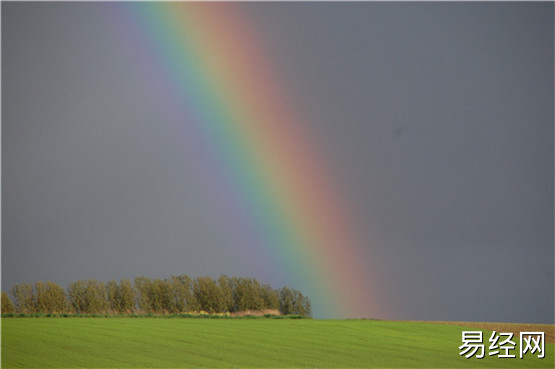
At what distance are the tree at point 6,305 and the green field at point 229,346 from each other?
751 inches

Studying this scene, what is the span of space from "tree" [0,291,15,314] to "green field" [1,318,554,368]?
1908 centimetres

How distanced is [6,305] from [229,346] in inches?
1729

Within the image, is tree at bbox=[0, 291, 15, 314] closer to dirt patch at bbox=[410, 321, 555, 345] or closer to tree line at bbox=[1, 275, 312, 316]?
tree line at bbox=[1, 275, 312, 316]

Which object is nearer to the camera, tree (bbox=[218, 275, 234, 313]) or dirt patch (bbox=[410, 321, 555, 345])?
dirt patch (bbox=[410, 321, 555, 345])

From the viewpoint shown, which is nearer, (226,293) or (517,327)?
(517,327)

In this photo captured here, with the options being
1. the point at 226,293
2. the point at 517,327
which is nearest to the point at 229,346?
Result: the point at 517,327

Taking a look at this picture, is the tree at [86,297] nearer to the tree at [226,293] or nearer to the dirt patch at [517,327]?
the tree at [226,293]

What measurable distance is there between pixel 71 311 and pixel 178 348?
4280 cm

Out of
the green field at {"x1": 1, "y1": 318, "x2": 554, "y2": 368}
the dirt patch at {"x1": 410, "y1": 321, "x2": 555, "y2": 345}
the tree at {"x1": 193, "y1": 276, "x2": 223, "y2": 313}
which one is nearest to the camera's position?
the green field at {"x1": 1, "y1": 318, "x2": 554, "y2": 368}

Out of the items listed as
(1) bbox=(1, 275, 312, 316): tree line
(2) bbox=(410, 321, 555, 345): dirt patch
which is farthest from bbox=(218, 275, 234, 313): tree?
(2) bbox=(410, 321, 555, 345): dirt patch

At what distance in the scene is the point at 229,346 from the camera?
43.1m

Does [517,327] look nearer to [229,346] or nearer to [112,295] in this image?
[229,346]

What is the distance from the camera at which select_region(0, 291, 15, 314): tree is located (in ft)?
250

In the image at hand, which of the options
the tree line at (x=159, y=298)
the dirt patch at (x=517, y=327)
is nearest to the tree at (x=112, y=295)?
the tree line at (x=159, y=298)
